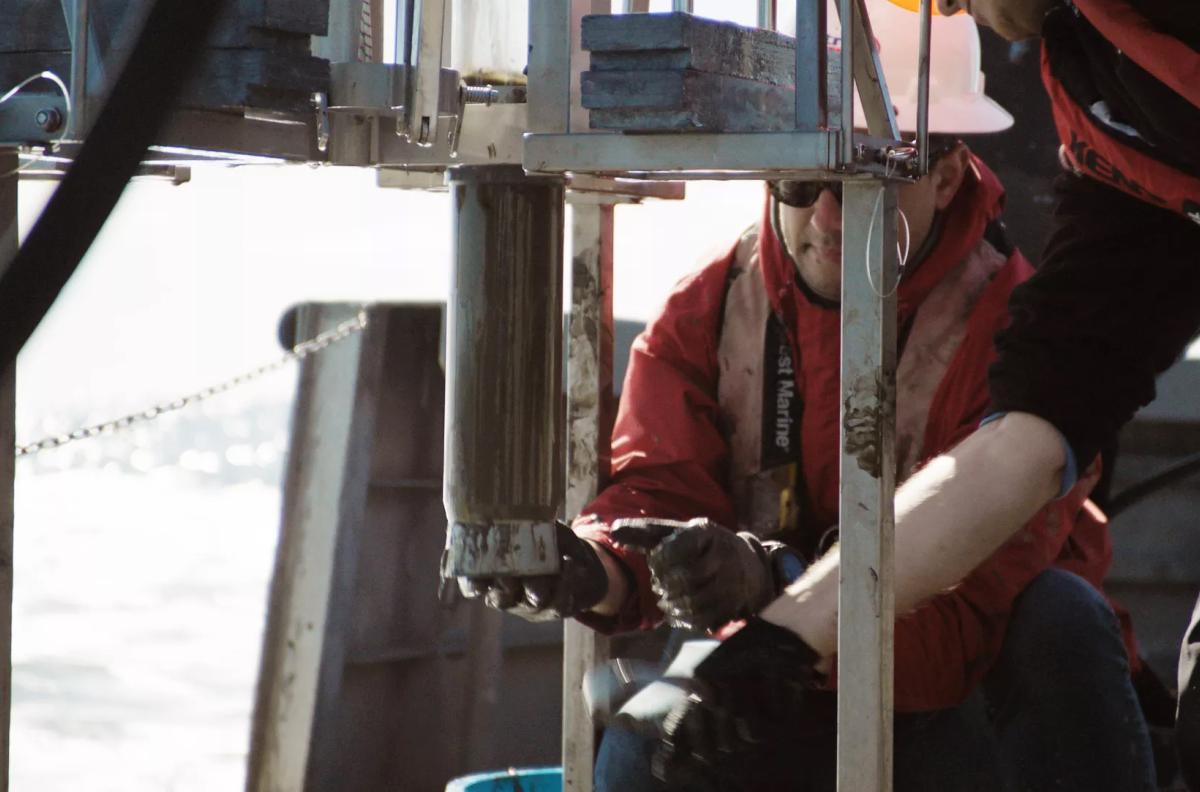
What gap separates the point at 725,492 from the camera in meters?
2.20

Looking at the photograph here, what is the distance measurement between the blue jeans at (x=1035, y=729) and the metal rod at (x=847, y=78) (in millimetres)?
781

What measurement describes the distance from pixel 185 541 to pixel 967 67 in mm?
7934

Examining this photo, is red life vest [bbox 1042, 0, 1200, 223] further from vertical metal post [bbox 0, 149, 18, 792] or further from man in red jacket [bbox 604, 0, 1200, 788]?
vertical metal post [bbox 0, 149, 18, 792]

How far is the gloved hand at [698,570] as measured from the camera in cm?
168

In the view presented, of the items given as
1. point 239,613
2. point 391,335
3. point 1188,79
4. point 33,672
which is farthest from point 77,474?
point 1188,79

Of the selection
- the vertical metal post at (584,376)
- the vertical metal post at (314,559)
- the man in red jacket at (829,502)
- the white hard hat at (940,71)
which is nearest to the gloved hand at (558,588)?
the man in red jacket at (829,502)

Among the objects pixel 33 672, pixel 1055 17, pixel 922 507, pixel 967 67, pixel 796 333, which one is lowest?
pixel 33 672

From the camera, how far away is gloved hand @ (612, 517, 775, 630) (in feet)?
5.51

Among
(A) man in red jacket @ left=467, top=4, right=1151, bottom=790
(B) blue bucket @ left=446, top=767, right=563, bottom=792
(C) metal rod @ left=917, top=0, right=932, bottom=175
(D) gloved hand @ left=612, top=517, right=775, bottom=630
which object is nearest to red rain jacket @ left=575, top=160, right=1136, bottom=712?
(A) man in red jacket @ left=467, top=4, right=1151, bottom=790

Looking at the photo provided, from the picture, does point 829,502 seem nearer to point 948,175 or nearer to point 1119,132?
point 948,175

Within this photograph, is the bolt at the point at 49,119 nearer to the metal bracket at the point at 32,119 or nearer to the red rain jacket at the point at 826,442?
the metal bracket at the point at 32,119

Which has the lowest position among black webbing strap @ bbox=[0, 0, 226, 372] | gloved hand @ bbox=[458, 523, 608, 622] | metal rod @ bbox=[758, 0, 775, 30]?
gloved hand @ bbox=[458, 523, 608, 622]

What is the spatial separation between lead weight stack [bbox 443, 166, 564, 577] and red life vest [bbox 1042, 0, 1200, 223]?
20.0 inches

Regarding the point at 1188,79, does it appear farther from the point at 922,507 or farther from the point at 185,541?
the point at 185,541
